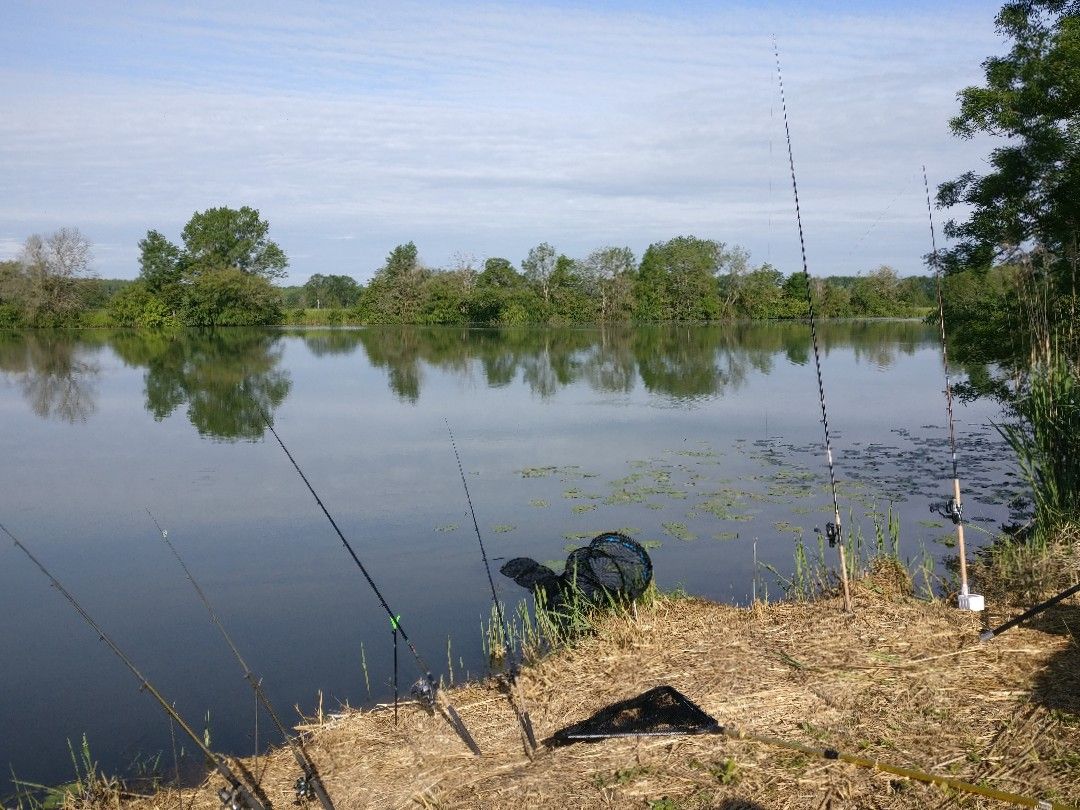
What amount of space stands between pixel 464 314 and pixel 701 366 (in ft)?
118

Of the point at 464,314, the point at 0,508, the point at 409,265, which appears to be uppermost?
the point at 409,265

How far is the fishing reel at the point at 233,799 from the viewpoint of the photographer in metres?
3.65

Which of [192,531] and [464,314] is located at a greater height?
[464,314]

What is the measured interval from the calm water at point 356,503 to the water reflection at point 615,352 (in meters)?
0.47

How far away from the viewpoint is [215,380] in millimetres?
24609

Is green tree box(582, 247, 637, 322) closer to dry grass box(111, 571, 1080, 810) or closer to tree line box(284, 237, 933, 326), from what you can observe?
tree line box(284, 237, 933, 326)

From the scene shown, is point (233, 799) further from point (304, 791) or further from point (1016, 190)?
point (1016, 190)

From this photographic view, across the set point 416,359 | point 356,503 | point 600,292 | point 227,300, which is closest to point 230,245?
point 227,300

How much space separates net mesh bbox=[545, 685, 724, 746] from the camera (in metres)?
3.78

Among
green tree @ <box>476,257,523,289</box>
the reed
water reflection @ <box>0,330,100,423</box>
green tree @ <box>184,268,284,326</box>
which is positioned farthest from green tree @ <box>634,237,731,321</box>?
the reed

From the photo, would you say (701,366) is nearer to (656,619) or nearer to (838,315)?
(656,619)

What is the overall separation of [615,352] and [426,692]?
3021 centimetres

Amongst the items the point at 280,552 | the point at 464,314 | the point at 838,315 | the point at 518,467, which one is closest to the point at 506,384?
the point at 518,467

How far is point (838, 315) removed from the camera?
209ft
